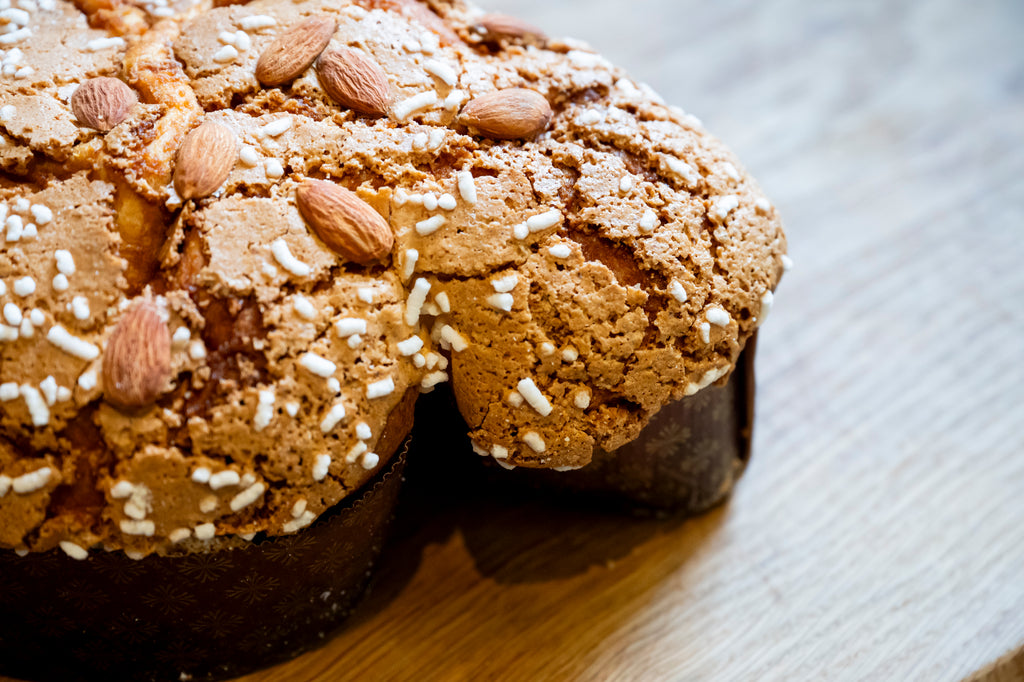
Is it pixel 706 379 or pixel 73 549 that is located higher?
pixel 706 379

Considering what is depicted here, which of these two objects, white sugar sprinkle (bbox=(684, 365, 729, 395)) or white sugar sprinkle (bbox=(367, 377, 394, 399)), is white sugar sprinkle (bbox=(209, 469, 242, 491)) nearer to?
white sugar sprinkle (bbox=(367, 377, 394, 399))

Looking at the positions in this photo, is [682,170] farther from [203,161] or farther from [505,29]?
[203,161]

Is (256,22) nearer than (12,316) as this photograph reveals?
No

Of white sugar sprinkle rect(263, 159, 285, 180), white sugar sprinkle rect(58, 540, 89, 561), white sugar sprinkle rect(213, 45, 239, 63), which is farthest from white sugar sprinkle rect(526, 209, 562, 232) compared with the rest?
white sugar sprinkle rect(58, 540, 89, 561)

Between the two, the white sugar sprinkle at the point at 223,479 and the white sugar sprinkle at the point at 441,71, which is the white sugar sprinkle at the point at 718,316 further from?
the white sugar sprinkle at the point at 223,479

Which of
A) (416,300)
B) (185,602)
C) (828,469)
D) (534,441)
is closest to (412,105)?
(416,300)

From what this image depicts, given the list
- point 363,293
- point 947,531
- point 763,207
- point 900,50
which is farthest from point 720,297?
point 900,50
